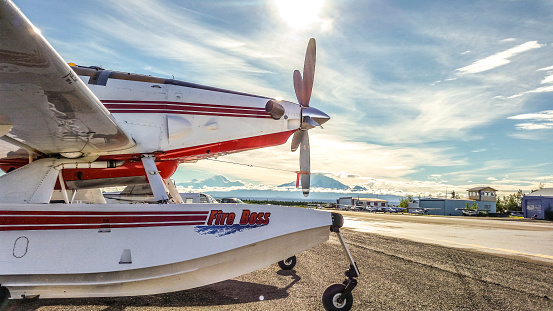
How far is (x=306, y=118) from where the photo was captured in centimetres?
673

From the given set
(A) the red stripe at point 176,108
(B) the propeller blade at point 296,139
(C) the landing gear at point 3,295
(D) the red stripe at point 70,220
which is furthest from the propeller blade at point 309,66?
(C) the landing gear at point 3,295

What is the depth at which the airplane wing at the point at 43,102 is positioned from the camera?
8.02ft

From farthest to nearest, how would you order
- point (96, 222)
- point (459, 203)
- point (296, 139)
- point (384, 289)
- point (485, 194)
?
point (485, 194) → point (459, 203) → point (296, 139) → point (384, 289) → point (96, 222)

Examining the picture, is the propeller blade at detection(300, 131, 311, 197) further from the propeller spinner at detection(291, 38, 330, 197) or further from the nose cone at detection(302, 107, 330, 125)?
the nose cone at detection(302, 107, 330, 125)

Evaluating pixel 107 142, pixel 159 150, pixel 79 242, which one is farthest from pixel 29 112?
pixel 159 150

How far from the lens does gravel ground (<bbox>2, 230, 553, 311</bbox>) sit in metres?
4.06

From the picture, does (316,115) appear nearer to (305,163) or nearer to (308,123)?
(308,123)

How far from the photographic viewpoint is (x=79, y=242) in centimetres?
373

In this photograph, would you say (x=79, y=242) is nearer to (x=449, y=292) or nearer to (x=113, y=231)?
(x=113, y=231)

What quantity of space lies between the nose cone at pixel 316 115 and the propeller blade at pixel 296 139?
43cm

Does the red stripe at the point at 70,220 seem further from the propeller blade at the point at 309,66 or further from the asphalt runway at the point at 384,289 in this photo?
the propeller blade at the point at 309,66

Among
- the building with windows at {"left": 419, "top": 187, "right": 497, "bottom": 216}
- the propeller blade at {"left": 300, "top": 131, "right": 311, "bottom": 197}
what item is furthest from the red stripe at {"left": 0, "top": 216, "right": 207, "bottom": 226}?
the building with windows at {"left": 419, "top": 187, "right": 497, "bottom": 216}

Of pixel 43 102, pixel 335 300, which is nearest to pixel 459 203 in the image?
pixel 335 300

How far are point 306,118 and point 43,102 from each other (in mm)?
4705
